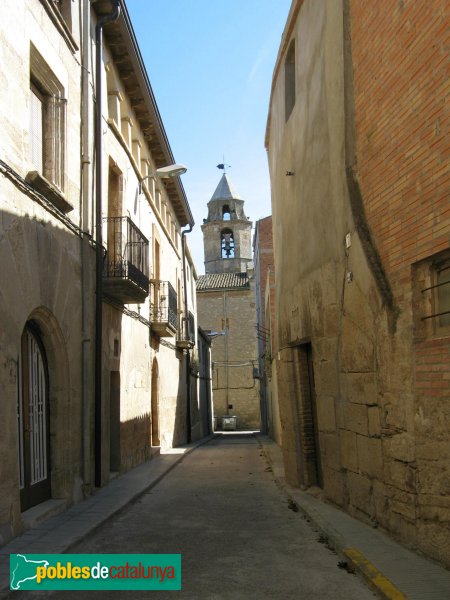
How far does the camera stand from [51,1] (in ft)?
29.1

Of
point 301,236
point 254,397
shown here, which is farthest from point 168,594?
point 254,397

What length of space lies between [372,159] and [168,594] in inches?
179

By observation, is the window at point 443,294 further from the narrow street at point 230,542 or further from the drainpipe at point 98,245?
the drainpipe at point 98,245

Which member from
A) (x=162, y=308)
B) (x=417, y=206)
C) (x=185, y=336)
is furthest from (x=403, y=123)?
(x=185, y=336)

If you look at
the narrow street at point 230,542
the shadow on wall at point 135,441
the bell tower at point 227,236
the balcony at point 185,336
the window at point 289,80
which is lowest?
the narrow street at point 230,542

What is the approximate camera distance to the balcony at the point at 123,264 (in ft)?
36.1

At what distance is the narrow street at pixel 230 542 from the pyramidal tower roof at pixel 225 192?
46788mm

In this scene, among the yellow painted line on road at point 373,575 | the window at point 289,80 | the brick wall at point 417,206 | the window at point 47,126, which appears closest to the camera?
the yellow painted line on road at point 373,575

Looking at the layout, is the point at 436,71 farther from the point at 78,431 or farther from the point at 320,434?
the point at 78,431

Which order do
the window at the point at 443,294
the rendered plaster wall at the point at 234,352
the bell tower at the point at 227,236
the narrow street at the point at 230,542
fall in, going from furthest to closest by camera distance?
the bell tower at the point at 227,236 → the rendered plaster wall at the point at 234,352 → the window at the point at 443,294 → the narrow street at the point at 230,542

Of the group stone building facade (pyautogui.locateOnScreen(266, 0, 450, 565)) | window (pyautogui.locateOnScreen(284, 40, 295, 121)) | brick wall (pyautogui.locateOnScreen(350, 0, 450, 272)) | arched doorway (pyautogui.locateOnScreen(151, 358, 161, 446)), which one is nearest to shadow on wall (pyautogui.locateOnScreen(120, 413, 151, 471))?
arched doorway (pyautogui.locateOnScreen(151, 358, 161, 446))

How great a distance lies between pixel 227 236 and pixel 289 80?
146 feet

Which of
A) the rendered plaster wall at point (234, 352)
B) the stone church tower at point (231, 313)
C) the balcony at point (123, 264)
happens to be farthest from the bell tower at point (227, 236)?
the balcony at point (123, 264)

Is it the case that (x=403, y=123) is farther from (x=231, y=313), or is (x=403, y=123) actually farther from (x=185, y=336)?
(x=231, y=313)
